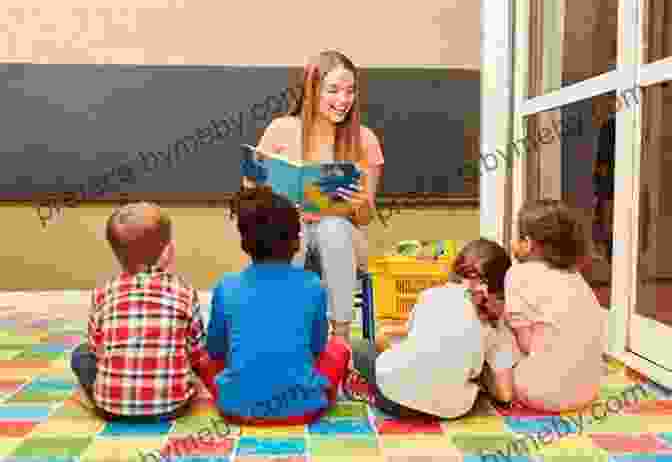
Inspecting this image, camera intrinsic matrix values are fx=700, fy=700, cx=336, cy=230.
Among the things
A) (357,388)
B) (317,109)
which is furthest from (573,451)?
(317,109)

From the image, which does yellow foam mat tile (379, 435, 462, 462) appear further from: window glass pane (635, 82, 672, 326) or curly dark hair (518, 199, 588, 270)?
window glass pane (635, 82, 672, 326)

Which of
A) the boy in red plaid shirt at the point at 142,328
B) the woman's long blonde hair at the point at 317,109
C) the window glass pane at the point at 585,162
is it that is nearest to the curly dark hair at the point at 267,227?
the boy in red plaid shirt at the point at 142,328

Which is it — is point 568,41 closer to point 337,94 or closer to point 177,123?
point 337,94

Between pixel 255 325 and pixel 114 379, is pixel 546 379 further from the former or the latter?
pixel 114 379

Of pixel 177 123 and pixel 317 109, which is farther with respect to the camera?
pixel 177 123

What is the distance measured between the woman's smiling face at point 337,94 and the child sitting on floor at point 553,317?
0.91 metres

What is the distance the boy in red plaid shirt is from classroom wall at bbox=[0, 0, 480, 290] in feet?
6.33

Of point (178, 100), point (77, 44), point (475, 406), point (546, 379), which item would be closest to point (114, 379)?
point (475, 406)

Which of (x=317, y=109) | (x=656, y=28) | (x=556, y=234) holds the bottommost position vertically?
(x=556, y=234)

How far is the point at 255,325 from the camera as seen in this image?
1740mm

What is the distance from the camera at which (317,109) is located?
2.64 meters

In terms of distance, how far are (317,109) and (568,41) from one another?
1154 millimetres

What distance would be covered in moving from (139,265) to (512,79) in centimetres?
208

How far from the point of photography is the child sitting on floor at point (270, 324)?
68.3 inches
